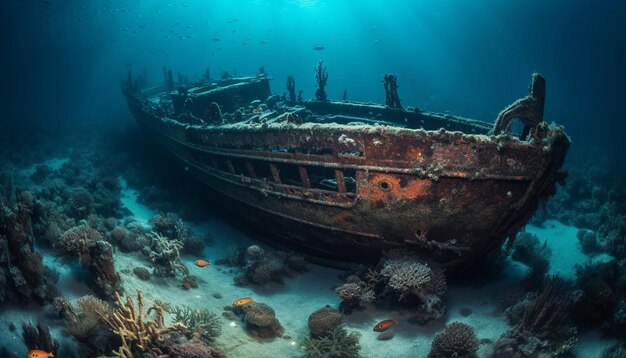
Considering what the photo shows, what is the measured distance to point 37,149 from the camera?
20719 millimetres

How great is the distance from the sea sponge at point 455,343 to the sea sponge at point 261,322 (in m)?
2.55

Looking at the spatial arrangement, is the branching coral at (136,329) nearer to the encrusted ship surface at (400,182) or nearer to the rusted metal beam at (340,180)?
the encrusted ship surface at (400,182)

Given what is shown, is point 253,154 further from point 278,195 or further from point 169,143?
point 169,143

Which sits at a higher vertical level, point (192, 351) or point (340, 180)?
point (340, 180)

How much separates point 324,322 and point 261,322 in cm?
106

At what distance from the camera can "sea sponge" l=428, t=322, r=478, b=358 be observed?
4.39 meters

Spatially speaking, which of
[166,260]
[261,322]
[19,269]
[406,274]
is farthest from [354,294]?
[19,269]

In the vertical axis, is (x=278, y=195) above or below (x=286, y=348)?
above

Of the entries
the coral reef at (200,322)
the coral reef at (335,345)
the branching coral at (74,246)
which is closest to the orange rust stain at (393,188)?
the coral reef at (335,345)

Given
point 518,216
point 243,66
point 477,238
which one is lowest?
point 477,238

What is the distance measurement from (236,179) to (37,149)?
2081 cm

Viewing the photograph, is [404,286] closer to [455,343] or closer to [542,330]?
[455,343]

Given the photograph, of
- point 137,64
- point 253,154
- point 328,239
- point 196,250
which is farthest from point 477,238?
point 137,64

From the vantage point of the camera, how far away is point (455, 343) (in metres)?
4.39
